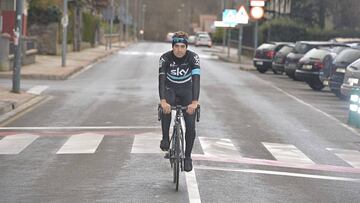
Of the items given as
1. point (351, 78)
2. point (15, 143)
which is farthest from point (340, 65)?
point (15, 143)

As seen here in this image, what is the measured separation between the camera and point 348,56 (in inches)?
868

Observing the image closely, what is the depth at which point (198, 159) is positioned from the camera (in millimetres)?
10734

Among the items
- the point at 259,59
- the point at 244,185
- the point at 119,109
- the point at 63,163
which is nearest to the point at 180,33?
the point at 244,185

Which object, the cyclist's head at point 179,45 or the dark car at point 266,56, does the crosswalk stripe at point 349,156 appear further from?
the dark car at point 266,56

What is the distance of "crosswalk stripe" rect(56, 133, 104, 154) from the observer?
445 inches

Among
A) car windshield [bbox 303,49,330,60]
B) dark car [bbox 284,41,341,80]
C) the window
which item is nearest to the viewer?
car windshield [bbox 303,49,330,60]

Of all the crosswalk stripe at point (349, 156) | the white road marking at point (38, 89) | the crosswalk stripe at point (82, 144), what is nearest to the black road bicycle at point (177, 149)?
the crosswalk stripe at point (82, 144)

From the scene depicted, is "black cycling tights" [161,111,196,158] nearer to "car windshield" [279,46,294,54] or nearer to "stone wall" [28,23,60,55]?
"car windshield" [279,46,294,54]

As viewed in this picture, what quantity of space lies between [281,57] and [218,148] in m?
22.6

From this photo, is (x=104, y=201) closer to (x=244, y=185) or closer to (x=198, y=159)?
(x=244, y=185)

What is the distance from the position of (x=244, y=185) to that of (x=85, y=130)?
5462 millimetres

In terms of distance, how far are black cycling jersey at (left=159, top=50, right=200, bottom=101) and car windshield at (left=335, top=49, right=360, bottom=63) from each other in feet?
45.5

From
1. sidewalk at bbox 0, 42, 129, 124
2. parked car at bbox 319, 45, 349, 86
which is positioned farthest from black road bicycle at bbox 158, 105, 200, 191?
parked car at bbox 319, 45, 349, 86

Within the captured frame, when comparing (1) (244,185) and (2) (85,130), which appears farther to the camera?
(2) (85,130)
